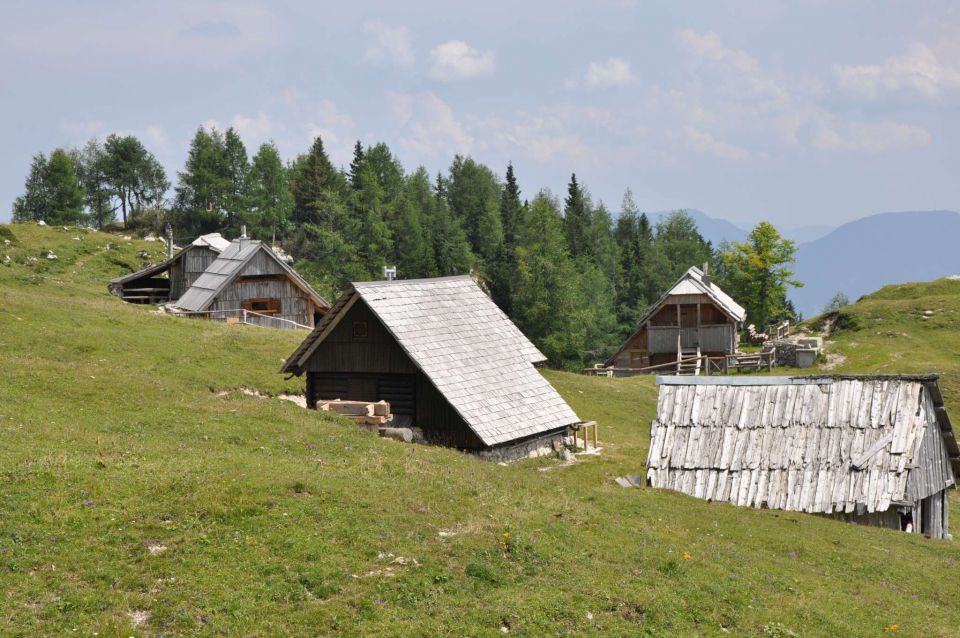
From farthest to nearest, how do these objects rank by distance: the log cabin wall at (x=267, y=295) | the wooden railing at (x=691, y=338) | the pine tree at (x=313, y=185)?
the pine tree at (x=313, y=185)
the wooden railing at (x=691, y=338)
the log cabin wall at (x=267, y=295)

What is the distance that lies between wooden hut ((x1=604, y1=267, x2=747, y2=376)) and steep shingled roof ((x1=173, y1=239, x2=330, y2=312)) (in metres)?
28.4

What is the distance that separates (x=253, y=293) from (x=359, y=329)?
1309 inches

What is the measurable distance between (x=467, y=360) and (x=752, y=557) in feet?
54.8

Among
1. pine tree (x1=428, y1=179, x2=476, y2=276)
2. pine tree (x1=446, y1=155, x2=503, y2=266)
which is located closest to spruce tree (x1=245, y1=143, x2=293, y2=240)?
pine tree (x1=428, y1=179, x2=476, y2=276)

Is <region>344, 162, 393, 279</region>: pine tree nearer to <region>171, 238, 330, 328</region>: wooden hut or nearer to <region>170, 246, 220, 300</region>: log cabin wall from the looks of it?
<region>170, 246, 220, 300</region>: log cabin wall

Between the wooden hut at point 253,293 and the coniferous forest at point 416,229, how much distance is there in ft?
109

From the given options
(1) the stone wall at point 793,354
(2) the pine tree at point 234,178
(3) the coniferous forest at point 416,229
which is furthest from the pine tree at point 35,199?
(1) the stone wall at point 793,354

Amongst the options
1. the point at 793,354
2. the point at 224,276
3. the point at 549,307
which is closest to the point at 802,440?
the point at 224,276

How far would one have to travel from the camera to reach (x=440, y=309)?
37.9 meters

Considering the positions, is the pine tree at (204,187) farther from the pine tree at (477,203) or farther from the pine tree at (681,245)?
the pine tree at (681,245)

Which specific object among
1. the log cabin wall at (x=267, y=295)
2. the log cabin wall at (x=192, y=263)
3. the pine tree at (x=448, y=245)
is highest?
the pine tree at (x=448, y=245)

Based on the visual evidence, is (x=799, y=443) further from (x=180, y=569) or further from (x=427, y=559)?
(x=180, y=569)

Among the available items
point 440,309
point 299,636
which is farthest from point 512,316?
point 299,636

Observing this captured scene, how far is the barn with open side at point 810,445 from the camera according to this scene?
26906mm
